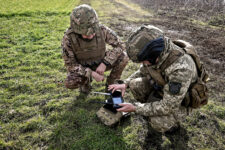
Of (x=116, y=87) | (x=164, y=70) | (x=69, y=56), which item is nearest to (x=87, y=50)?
(x=69, y=56)

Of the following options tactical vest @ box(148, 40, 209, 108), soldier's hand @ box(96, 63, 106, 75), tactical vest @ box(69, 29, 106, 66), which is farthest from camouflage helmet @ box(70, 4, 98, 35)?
tactical vest @ box(148, 40, 209, 108)

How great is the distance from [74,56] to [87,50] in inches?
12.7

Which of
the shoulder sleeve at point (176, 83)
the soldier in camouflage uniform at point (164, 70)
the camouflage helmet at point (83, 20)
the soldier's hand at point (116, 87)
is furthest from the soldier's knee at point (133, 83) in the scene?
the camouflage helmet at point (83, 20)

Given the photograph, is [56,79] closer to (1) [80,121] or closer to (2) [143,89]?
(1) [80,121]

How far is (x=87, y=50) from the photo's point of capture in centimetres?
358

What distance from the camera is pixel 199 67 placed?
2.43m

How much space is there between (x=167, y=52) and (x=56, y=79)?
326cm

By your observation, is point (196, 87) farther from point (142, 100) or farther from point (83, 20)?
point (83, 20)

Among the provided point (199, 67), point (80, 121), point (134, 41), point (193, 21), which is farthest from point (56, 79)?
point (193, 21)

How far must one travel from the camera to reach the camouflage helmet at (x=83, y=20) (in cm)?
296

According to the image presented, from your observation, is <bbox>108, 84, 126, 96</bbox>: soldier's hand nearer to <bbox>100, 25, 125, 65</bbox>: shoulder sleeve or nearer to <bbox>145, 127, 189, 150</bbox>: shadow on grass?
<bbox>100, 25, 125, 65</bbox>: shoulder sleeve

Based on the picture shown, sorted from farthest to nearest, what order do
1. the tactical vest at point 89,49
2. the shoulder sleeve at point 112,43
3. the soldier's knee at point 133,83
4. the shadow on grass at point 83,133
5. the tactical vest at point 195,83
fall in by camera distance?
1. the shoulder sleeve at point 112,43
2. the tactical vest at point 89,49
3. the soldier's knee at point 133,83
4. the shadow on grass at point 83,133
5. the tactical vest at point 195,83

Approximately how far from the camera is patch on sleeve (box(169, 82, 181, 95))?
2156 mm

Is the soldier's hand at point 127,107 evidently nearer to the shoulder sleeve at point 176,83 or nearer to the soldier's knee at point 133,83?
the shoulder sleeve at point 176,83
